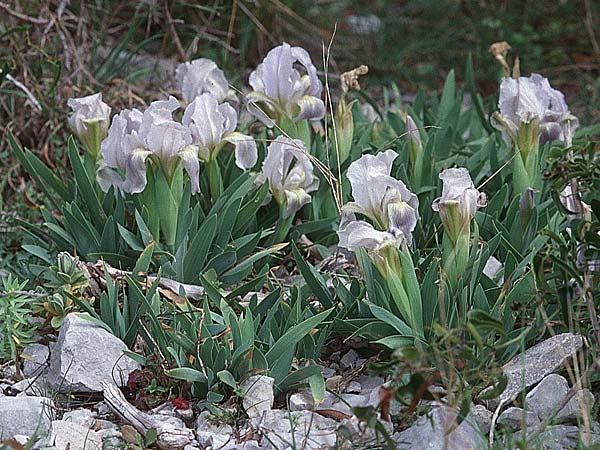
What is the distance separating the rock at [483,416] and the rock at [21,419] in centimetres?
92

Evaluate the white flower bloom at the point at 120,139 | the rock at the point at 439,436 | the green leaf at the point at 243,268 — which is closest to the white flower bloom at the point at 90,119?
the white flower bloom at the point at 120,139

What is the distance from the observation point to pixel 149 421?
1.95m

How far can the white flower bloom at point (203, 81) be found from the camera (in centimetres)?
286

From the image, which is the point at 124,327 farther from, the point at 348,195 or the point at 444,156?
the point at 444,156

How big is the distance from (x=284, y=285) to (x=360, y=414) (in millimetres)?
965

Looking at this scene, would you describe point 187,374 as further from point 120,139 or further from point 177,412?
point 120,139

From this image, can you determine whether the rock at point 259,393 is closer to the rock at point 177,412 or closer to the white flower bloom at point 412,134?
the rock at point 177,412

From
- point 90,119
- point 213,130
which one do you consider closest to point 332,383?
point 213,130

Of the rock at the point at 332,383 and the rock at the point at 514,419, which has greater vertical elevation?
the rock at the point at 514,419

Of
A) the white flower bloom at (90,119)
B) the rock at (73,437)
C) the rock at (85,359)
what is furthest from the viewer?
the white flower bloom at (90,119)

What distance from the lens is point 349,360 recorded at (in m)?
2.25

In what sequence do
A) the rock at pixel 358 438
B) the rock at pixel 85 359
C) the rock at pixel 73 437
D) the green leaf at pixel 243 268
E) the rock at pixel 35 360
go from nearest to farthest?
1. the rock at pixel 358 438
2. the rock at pixel 73 437
3. the rock at pixel 85 359
4. the rock at pixel 35 360
5. the green leaf at pixel 243 268

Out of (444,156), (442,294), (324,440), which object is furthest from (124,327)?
(444,156)

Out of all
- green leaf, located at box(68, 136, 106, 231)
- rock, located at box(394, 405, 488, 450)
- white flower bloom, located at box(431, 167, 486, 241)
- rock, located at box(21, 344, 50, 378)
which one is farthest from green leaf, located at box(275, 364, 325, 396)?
green leaf, located at box(68, 136, 106, 231)
